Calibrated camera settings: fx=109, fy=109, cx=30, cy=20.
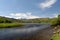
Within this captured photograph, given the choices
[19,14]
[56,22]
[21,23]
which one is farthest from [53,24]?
[19,14]

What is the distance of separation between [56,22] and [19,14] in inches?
448

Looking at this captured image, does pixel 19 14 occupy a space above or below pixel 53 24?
above

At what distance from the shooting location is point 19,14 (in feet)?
65.6

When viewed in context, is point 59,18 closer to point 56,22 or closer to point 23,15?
point 56,22

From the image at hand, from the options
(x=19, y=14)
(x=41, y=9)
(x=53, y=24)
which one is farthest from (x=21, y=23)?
(x=41, y=9)

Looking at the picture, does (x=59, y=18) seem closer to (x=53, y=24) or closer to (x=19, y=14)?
(x=53, y=24)

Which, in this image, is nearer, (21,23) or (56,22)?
(56,22)

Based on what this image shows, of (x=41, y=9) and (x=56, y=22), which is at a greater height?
(x=41, y=9)

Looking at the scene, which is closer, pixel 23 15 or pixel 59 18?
pixel 23 15

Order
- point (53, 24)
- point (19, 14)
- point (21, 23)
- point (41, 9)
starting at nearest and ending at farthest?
point (41, 9)
point (19, 14)
point (53, 24)
point (21, 23)

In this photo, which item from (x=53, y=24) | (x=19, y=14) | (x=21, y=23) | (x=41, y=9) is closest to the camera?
(x=41, y=9)

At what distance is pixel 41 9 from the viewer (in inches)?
727

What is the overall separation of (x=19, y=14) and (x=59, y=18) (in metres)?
11.9

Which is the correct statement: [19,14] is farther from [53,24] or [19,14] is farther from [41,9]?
[53,24]
